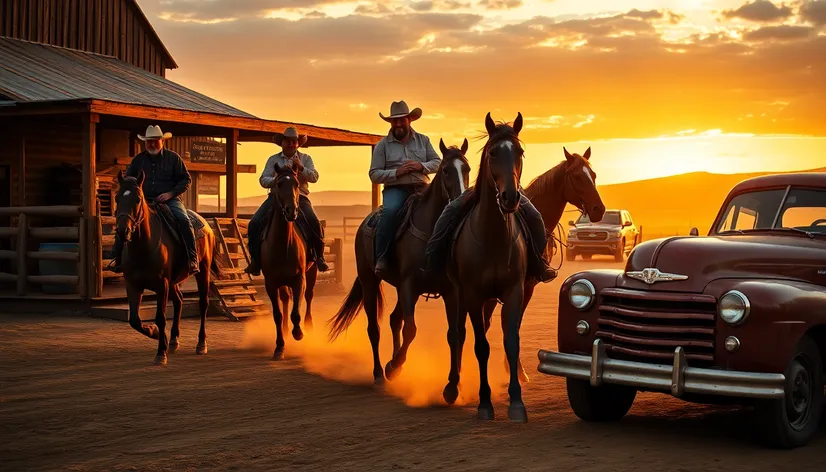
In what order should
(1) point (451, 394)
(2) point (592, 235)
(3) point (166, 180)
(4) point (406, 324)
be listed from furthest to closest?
(2) point (592, 235) < (3) point (166, 180) < (4) point (406, 324) < (1) point (451, 394)

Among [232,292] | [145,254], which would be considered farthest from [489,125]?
[232,292]

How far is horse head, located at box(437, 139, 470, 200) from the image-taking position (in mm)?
9336

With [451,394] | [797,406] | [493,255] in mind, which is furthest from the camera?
[451,394]

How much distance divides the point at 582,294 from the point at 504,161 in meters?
1.20

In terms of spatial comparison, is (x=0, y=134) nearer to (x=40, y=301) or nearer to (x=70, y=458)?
(x=40, y=301)

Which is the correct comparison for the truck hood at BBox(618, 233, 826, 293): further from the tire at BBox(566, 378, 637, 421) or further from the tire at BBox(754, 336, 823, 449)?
the tire at BBox(566, 378, 637, 421)

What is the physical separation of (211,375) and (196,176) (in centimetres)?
2163

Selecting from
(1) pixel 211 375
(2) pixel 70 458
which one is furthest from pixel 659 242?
(1) pixel 211 375

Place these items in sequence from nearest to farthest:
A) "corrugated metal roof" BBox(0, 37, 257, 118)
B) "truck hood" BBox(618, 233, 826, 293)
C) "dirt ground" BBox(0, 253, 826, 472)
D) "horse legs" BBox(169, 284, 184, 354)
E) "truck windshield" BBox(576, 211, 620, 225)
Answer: "dirt ground" BBox(0, 253, 826, 472), "truck hood" BBox(618, 233, 826, 293), "horse legs" BBox(169, 284, 184, 354), "corrugated metal roof" BBox(0, 37, 257, 118), "truck windshield" BBox(576, 211, 620, 225)

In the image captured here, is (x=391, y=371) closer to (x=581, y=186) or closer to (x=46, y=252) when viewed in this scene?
(x=581, y=186)

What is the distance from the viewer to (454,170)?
9367 mm

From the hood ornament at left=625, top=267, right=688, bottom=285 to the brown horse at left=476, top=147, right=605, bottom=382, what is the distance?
3208 millimetres

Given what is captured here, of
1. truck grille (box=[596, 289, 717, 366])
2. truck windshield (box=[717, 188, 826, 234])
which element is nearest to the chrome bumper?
truck grille (box=[596, 289, 717, 366])

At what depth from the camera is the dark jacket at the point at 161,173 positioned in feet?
Result: 42.6
